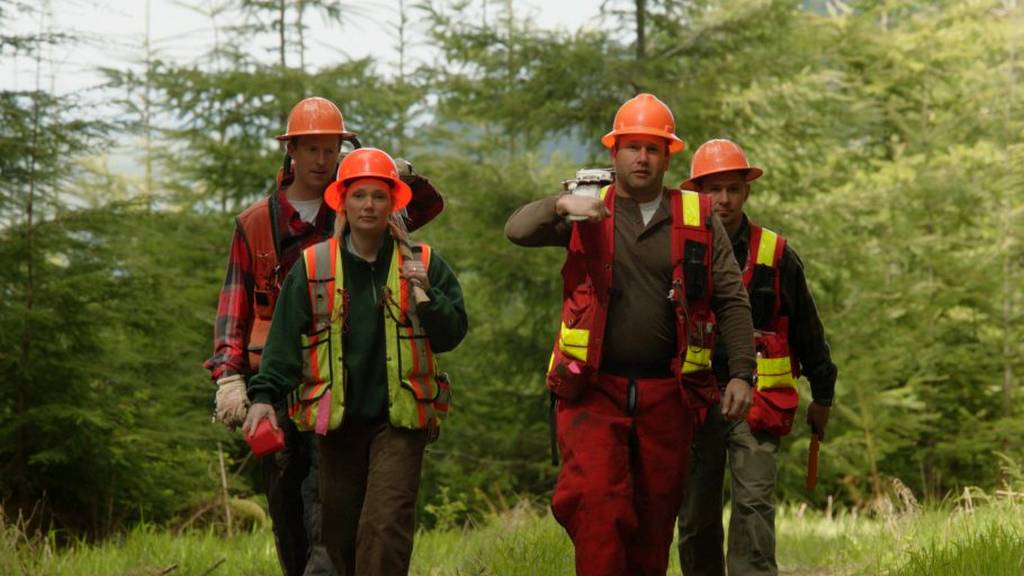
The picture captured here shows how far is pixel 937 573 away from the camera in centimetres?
596

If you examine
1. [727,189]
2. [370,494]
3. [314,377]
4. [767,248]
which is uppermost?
[727,189]

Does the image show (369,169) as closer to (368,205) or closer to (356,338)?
(368,205)

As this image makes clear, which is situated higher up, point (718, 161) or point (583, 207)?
point (718, 161)

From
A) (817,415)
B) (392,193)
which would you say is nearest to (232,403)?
(392,193)

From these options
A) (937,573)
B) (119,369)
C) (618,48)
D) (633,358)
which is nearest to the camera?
(633,358)

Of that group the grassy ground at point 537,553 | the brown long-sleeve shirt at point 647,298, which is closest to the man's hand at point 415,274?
the brown long-sleeve shirt at point 647,298

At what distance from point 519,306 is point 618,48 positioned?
4.43 m

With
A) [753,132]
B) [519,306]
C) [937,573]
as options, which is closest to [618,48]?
[753,132]

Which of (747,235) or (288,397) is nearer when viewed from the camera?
(288,397)

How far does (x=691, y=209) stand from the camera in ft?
17.6

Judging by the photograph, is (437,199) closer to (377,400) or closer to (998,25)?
(377,400)

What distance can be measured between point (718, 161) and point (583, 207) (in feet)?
6.60

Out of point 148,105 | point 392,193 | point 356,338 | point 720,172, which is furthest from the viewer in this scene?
point 148,105

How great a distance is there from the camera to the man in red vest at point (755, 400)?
21.1ft
